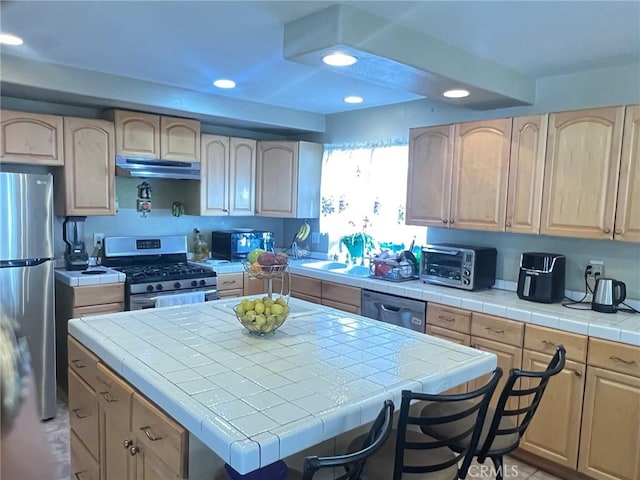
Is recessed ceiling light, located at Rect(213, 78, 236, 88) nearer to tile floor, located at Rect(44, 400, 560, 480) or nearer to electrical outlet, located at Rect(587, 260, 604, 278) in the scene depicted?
tile floor, located at Rect(44, 400, 560, 480)

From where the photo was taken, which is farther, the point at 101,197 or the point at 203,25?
the point at 101,197

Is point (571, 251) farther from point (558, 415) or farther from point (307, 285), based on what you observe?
point (307, 285)

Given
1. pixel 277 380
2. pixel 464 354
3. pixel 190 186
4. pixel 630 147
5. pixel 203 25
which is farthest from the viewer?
pixel 190 186

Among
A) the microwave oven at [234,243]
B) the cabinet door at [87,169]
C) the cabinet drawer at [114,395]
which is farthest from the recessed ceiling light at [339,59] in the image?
the microwave oven at [234,243]

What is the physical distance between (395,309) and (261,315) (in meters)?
1.66

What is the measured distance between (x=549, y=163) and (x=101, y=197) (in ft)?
10.5

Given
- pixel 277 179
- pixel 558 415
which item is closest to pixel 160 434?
pixel 558 415

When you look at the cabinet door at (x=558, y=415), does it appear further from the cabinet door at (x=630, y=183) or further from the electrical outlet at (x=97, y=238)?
the electrical outlet at (x=97, y=238)

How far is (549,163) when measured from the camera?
296 centimetres

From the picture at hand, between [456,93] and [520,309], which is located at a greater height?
[456,93]

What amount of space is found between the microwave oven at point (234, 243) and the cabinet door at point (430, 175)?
1608mm

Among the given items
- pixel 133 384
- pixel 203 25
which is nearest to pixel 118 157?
pixel 203 25

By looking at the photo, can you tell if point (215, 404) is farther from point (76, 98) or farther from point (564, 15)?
point (76, 98)

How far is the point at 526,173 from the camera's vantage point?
3059 mm
